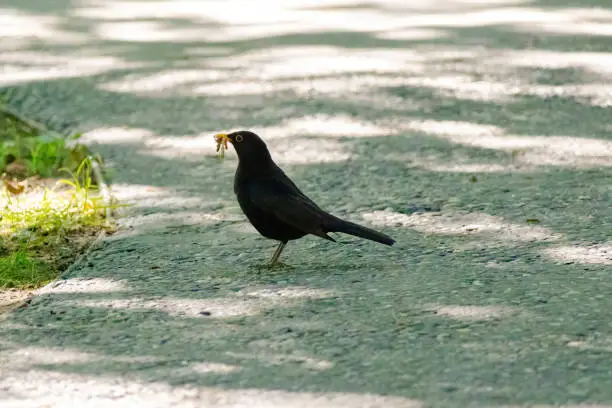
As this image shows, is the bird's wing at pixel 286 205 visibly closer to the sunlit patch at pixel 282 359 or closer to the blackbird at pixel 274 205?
the blackbird at pixel 274 205

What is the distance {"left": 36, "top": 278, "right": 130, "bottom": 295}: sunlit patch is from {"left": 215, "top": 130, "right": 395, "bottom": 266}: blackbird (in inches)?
21.9

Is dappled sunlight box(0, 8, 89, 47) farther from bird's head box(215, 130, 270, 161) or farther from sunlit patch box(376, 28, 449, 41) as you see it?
bird's head box(215, 130, 270, 161)

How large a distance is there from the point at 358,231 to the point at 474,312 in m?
0.59

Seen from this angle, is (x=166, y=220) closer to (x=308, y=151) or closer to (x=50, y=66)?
(x=308, y=151)

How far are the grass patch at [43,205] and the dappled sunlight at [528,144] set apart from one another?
184cm

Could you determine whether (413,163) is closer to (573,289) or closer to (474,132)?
(474,132)

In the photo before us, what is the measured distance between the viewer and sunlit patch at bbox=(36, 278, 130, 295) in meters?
4.28

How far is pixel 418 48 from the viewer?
7.89 metres

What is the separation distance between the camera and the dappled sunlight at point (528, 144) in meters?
5.78

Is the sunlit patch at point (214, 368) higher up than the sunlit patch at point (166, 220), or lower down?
lower down

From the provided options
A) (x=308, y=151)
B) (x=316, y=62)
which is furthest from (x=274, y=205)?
(x=316, y=62)

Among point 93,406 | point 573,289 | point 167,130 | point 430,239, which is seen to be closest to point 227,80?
point 167,130

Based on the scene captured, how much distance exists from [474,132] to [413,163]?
1.92ft

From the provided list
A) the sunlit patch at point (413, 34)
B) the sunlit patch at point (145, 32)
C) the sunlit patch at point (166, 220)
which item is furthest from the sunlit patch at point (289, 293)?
the sunlit patch at point (145, 32)
